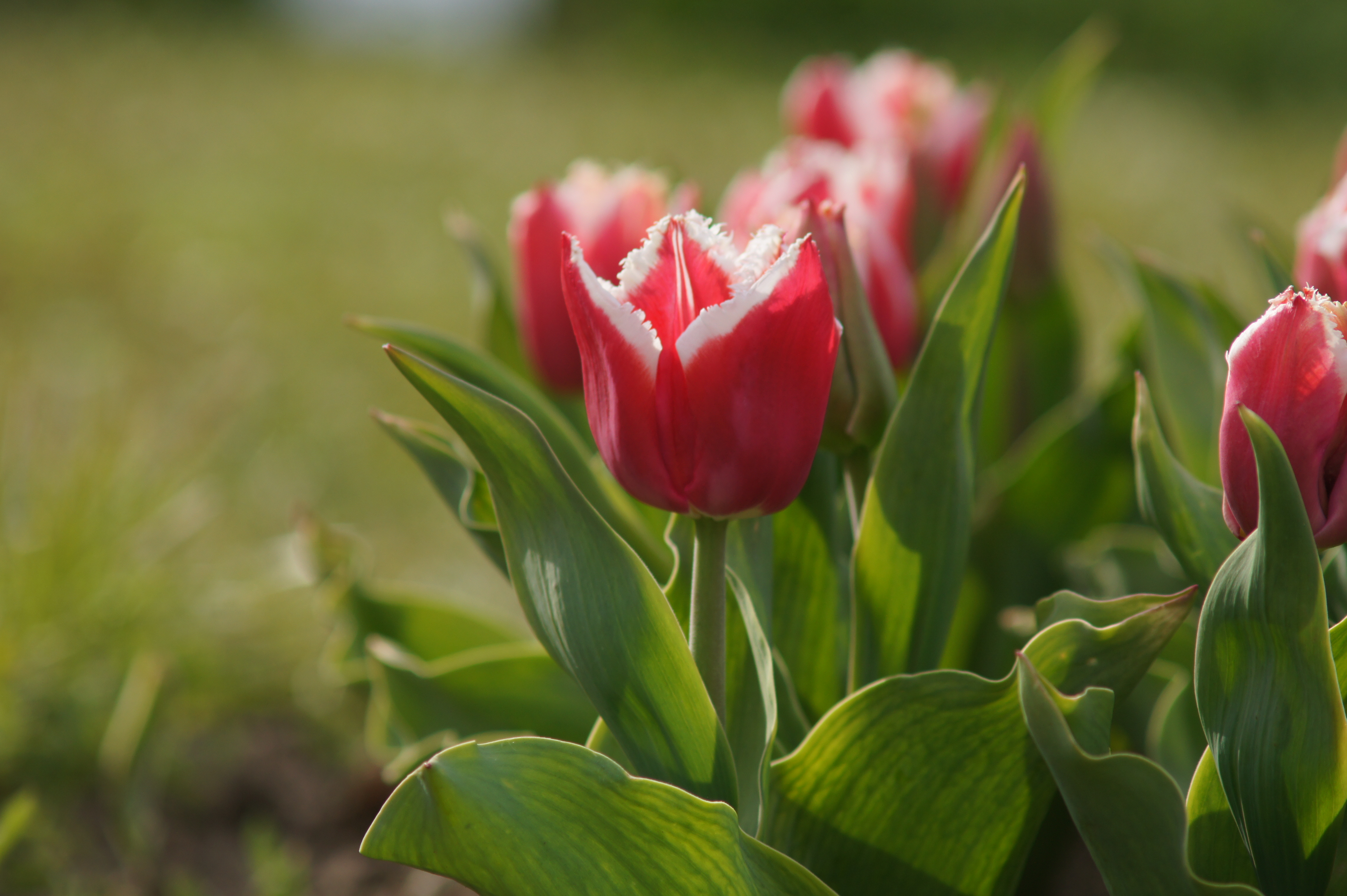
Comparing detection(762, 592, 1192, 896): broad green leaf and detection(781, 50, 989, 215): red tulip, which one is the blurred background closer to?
detection(781, 50, 989, 215): red tulip

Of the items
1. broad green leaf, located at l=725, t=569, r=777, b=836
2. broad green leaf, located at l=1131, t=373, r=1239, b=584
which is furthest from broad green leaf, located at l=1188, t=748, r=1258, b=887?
broad green leaf, located at l=725, t=569, r=777, b=836

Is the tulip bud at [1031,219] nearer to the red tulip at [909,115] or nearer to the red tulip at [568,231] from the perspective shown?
the red tulip at [909,115]

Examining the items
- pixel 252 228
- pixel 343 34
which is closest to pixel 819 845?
pixel 252 228

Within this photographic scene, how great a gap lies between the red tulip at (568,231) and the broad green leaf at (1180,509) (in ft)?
1.32

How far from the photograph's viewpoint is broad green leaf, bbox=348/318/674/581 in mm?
841

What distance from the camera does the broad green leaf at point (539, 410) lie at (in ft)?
2.76

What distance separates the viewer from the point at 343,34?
8.02m

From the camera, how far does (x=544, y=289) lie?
100 cm

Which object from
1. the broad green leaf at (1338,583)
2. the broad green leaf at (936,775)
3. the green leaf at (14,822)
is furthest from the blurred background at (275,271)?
the broad green leaf at (936,775)

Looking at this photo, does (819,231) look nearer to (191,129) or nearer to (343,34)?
(191,129)

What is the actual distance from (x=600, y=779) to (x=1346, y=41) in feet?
28.0

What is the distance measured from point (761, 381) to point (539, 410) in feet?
1.05

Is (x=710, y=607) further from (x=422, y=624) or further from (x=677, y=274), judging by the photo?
(x=422, y=624)

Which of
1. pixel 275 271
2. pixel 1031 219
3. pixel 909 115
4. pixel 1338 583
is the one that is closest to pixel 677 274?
pixel 1338 583
